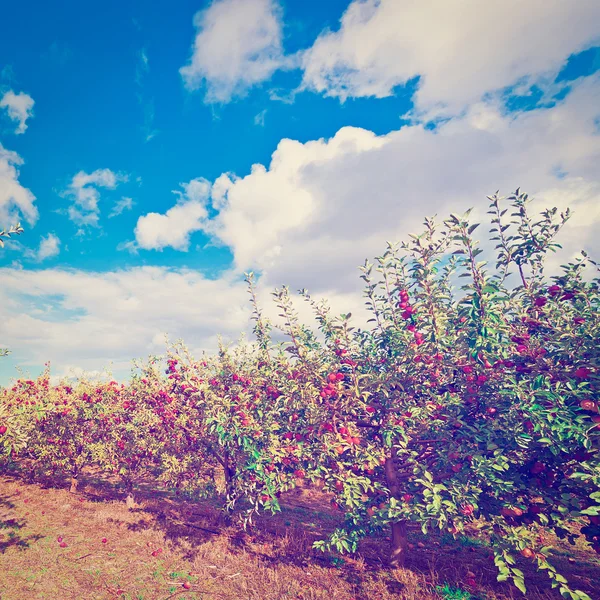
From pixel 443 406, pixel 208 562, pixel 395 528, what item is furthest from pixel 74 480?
pixel 443 406

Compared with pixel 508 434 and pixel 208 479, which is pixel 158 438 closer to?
pixel 208 479

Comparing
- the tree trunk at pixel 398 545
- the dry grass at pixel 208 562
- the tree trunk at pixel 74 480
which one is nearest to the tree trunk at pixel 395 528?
the tree trunk at pixel 398 545

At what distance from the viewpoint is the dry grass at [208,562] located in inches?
304

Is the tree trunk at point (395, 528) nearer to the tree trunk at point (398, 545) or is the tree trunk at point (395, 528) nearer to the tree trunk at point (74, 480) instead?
the tree trunk at point (398, 545)

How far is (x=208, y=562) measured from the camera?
30.9ft

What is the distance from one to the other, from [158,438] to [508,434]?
12733 mm

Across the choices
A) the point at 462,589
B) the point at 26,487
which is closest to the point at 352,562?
the point at 462,589

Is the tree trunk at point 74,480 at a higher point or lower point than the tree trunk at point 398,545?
higher

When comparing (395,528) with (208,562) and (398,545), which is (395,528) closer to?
(398,545)

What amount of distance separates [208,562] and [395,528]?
5.42 meters

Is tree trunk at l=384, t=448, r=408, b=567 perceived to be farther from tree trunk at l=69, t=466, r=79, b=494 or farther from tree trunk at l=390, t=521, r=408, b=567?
tree trunk at l=69, t=466, r=79, b=494

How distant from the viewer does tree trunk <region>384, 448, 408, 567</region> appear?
8.45m

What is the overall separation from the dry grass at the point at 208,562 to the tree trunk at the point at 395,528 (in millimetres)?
314

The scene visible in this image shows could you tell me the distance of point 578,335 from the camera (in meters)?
5.77
